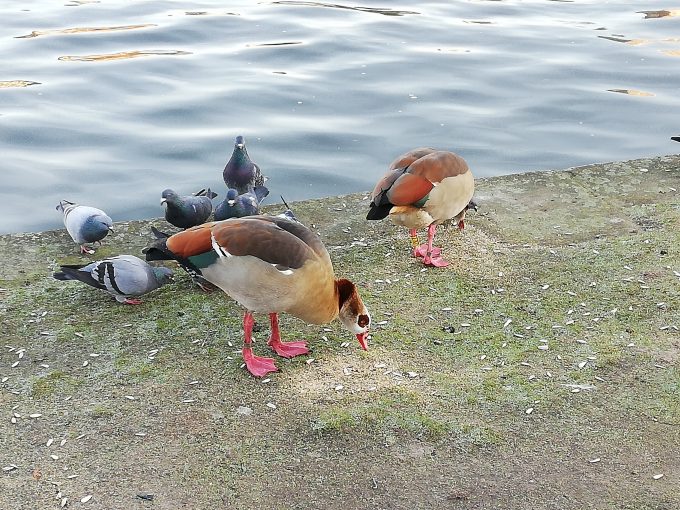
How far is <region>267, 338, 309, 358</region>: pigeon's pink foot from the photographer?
5.02 meters

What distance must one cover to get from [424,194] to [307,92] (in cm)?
584

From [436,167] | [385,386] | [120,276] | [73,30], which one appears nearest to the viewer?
[385,386]

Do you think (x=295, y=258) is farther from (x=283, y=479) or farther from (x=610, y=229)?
(x=610, y=229)

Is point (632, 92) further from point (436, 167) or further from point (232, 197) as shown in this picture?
point (232, 197)

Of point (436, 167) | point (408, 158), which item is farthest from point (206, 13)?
point (436, 167)

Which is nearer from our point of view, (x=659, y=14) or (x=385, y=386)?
(x=385, y=386)

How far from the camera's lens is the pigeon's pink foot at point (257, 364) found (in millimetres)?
4773

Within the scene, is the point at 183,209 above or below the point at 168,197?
below

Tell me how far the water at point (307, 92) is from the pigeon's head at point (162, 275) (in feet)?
9.44

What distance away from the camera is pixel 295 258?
479 cm

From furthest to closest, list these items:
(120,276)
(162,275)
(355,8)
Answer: (355,8)
(162,275)
(120,276)

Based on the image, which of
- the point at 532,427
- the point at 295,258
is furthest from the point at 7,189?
the point at 532,427

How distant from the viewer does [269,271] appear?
4770mm

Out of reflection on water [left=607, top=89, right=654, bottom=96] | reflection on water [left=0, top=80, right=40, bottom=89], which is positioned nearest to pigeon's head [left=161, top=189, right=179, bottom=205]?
reflection on water [left=0, top=80, right=40, bottom=89]
